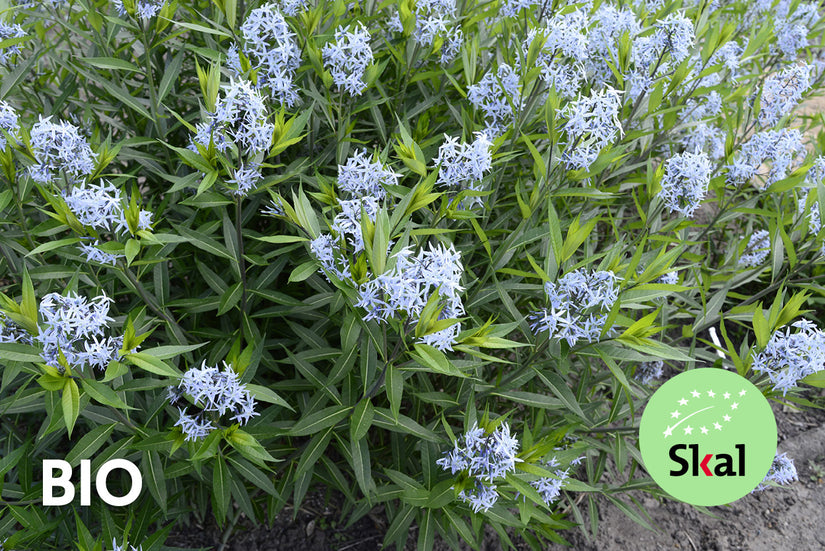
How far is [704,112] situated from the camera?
4074 mm

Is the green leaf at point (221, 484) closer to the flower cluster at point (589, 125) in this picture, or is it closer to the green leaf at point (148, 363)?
the green leaf at point (148, 363)

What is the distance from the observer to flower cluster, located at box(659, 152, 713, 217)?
292 centimetres

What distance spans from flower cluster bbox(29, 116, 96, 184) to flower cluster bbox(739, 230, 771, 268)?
136 inches

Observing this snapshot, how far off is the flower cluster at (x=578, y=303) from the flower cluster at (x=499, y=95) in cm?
90

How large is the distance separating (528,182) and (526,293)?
0.76 m

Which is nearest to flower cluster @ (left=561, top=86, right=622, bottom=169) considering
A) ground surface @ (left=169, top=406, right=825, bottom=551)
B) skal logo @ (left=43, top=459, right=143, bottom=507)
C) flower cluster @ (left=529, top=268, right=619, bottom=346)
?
flower cluster @ (left=529, top=268, right=619, bottom=346)

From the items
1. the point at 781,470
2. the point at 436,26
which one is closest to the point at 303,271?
the point at 436,26

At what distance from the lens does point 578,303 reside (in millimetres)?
2406

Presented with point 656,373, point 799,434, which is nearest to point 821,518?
point 799,434

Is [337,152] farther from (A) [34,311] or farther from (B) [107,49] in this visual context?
(A) [34,311]

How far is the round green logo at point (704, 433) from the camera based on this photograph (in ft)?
9.46

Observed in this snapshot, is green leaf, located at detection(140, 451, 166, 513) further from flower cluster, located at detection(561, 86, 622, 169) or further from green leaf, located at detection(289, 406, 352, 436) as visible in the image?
flower cluster, located at detection(561, 86, 622, 169)

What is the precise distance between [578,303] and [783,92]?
2.19 metres

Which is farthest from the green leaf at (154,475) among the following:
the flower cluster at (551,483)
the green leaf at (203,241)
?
the flower cluster at (551,483)
